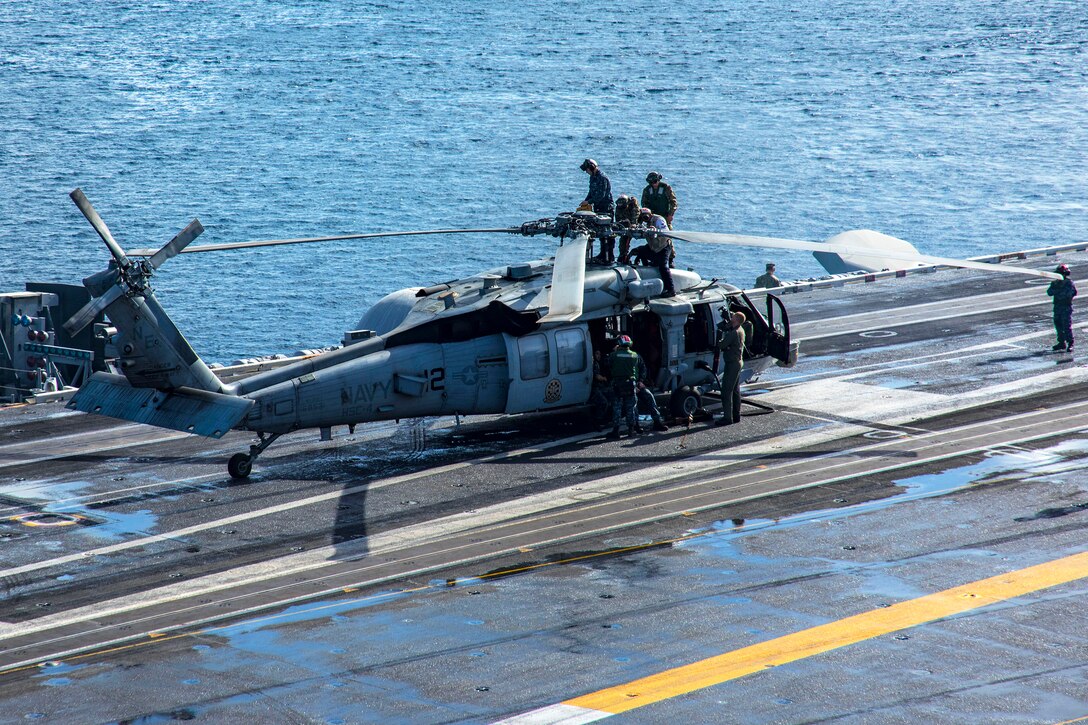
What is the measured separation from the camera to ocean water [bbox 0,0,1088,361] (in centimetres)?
7669

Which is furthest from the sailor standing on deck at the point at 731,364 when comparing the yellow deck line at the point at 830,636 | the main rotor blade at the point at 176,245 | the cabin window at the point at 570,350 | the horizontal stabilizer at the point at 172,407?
the main rotor blade at the point at 176,245

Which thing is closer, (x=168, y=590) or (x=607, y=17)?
(x=168, y=590)

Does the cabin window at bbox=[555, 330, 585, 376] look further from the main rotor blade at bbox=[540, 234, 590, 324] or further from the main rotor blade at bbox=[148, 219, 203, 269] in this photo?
the main rotor blade at bbox=[148, 219, 203, 269]

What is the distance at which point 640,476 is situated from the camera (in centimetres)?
2120

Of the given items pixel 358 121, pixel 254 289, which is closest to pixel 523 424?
pixel 254 289

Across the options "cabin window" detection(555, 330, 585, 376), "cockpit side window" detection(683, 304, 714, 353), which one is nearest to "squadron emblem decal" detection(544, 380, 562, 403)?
"cabin window" detection(555, 330, 585, 376)

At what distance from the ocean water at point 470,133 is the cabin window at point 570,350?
36631 mm

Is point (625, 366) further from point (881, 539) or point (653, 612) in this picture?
point (653, 612)

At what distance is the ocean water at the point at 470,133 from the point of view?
252 ft

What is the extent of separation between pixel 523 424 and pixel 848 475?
6.72 metres

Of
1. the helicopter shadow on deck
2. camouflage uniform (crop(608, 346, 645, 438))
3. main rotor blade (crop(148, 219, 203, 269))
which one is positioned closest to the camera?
main rotor blade (crop(148, 219, 203, 269))

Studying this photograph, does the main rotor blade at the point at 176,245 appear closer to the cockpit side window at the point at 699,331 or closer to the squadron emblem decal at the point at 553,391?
the squadron emblem decal at the point at 553,391

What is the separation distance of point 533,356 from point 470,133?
8478cm

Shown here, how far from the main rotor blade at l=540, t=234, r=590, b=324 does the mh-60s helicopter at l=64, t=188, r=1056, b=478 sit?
35mm
